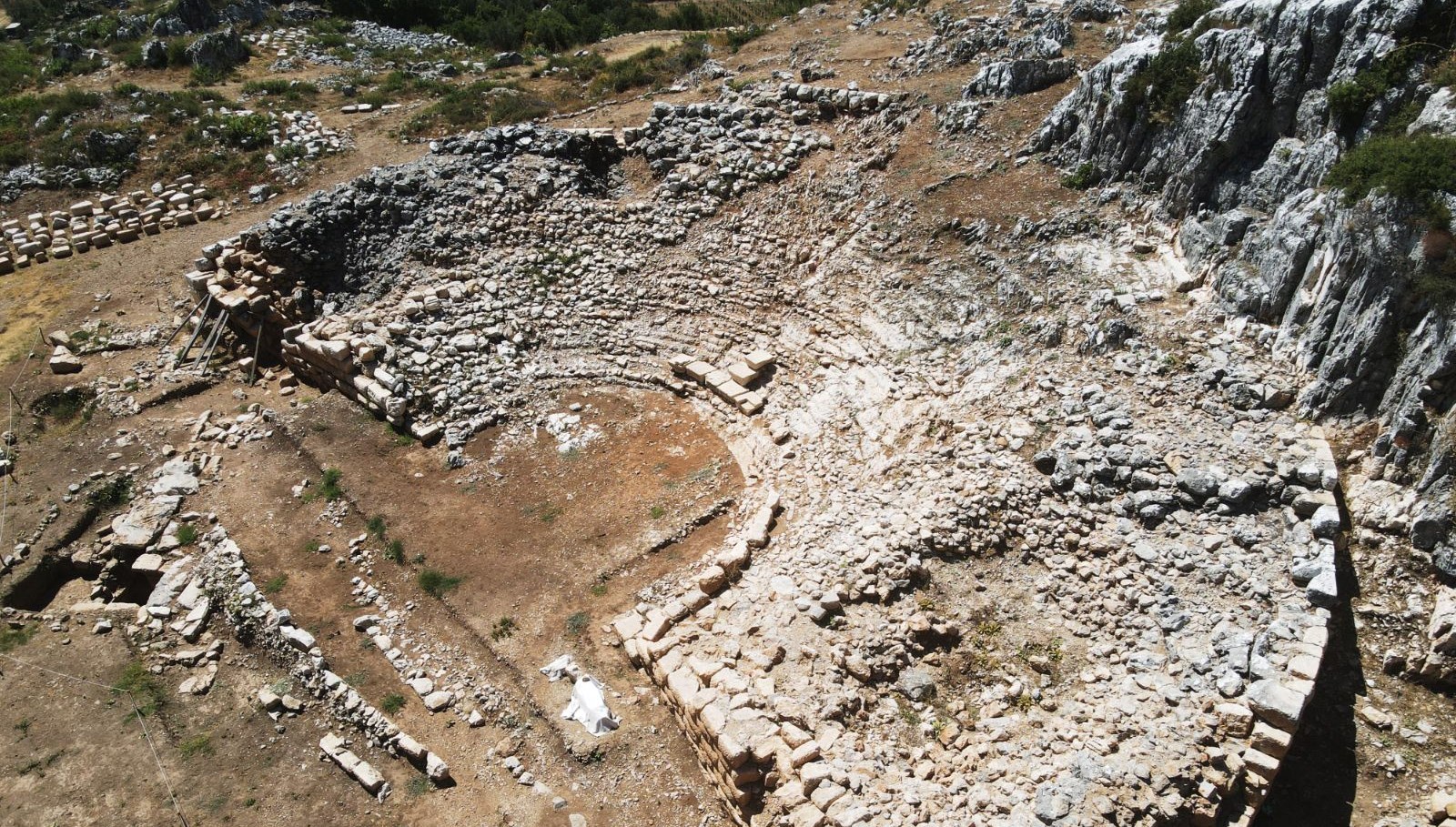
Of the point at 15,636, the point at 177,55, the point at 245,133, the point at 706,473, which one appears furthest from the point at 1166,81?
the point at 177,55

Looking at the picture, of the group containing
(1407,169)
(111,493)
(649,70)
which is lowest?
(111,493)

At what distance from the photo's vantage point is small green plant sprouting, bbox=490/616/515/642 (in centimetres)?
1477

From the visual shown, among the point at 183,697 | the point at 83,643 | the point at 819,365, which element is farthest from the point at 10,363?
the point at 819,365

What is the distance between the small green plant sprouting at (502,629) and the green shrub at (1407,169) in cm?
1499

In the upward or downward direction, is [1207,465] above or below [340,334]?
above

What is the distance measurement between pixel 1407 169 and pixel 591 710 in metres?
14.2

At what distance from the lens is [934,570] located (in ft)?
42.4

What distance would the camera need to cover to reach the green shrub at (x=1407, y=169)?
1145 cm

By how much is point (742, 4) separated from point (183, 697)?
4093cm

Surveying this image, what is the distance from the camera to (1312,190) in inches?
533

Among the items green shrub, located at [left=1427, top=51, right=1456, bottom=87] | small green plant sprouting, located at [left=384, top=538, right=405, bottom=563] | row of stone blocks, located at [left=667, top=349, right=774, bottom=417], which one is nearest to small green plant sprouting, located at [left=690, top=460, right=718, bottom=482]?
row of stone blocks, located at [left=667, top=349, right=774, bottom=417]

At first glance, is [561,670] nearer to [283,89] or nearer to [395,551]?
[395,551]

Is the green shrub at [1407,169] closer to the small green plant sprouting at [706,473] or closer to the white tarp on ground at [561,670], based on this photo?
the small green plant sprouting at [706,473]

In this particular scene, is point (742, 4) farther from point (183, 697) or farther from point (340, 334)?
point (183, 697)
